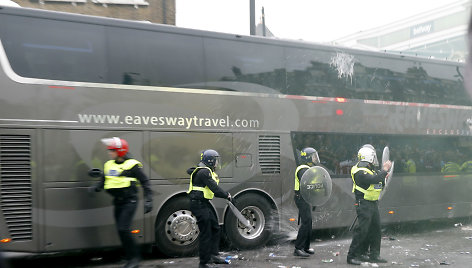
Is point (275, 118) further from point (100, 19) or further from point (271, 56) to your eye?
point (100, 19)

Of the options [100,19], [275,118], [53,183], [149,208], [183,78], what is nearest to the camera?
[149,208]

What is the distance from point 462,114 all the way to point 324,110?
447cm

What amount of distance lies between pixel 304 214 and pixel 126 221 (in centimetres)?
313

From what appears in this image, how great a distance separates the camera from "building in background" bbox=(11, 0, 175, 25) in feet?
40.8

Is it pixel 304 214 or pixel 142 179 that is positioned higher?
pixel 142 179

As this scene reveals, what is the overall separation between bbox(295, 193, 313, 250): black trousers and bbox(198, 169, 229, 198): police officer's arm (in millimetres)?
1812

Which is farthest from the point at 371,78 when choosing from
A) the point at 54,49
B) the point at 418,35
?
the point at 418,35

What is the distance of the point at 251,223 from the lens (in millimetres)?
8156

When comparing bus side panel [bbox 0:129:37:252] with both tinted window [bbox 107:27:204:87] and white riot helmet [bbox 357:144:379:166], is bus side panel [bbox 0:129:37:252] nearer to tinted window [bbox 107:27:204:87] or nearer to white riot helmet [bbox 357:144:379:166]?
tinted window [bbox 107:27:204:87]

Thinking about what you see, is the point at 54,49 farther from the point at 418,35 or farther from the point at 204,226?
the point at 418,35

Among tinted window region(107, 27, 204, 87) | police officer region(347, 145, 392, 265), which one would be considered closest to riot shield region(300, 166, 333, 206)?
police officer region(347, 145, 392, 265)

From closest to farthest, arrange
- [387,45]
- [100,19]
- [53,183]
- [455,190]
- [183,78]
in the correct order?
1. [53,183]
2. [100,19]
3. [183,78]
4. [455,190]
5. [387,45]

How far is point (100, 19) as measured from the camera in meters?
6.93

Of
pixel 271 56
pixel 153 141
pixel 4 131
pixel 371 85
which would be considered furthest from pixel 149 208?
pixel 371 85
